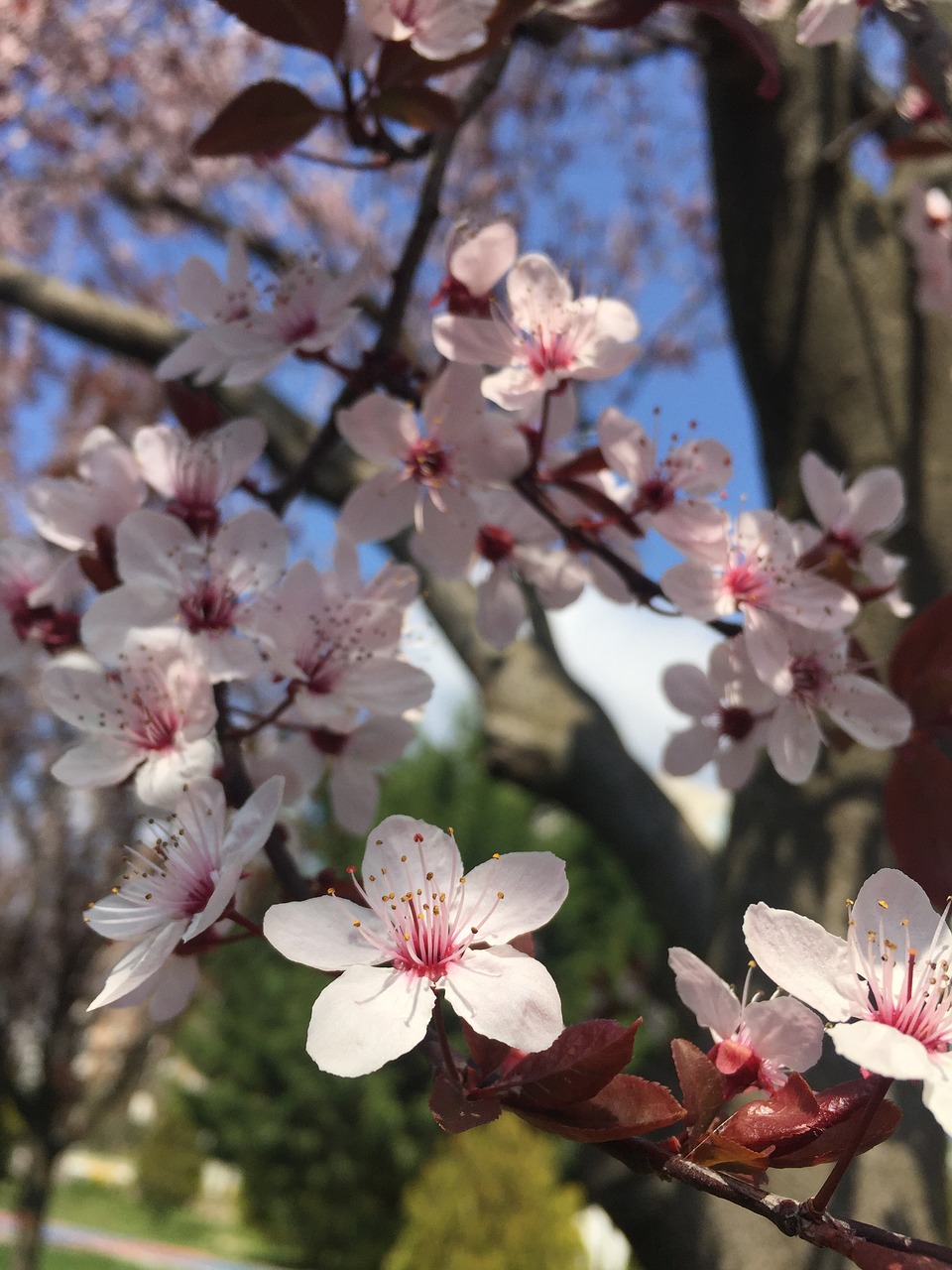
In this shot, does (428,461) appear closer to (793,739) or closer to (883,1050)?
(793,739)

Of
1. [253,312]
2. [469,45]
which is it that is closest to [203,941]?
[253,312]

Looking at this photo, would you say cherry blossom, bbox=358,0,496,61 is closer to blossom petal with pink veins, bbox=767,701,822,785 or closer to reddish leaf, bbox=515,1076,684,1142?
blossom petal with pink veins, bbox=767,701,822,785

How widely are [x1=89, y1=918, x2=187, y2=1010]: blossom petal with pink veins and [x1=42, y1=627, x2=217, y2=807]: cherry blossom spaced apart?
12 centimetres

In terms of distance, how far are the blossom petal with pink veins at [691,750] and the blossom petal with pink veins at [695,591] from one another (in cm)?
21

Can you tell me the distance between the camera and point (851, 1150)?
47 centimetres

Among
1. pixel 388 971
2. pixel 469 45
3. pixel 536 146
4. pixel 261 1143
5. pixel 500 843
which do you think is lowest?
pixel 261 1143

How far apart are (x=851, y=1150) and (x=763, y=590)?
426 millimetres

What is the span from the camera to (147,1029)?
601 centimetres

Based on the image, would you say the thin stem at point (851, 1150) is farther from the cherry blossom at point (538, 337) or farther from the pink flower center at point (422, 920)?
the cherry blossom at point (538, 337)

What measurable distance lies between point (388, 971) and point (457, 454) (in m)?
0.43

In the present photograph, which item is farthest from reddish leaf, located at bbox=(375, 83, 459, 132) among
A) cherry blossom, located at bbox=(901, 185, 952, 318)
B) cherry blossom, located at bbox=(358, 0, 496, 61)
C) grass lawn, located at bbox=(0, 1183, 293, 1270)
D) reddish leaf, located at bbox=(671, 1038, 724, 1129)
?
grass lawn, located at bbox=(0, 1183, 293, 1270)

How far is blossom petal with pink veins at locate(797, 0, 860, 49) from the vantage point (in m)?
0.86

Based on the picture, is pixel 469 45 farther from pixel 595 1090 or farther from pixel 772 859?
pixel 772 859

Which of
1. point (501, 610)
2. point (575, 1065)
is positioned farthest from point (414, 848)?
point (501, 610)
